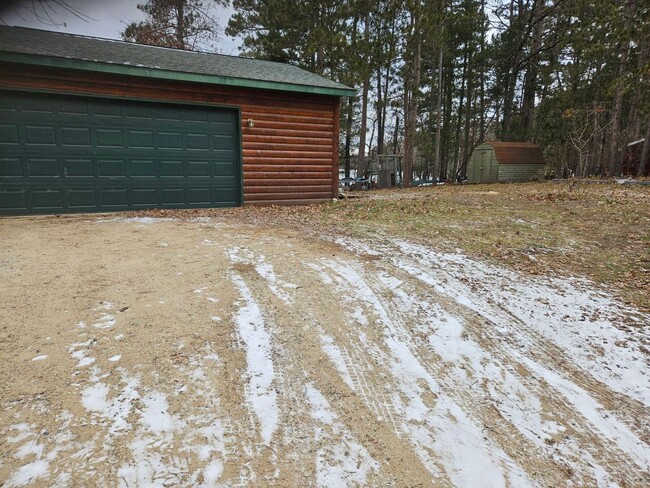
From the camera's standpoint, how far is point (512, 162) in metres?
19.5

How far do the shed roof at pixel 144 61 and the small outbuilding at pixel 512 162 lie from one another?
13.3 meters

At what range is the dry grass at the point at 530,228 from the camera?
12.9ft

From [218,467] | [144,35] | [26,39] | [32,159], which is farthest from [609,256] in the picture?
[144,35]

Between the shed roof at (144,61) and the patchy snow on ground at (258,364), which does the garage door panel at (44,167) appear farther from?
the patchy snow on ground at (258,364)

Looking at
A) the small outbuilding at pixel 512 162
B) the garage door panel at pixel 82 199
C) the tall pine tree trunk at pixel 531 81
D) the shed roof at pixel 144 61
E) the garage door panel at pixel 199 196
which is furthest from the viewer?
the tall pine tree trunk at pixel 531 81

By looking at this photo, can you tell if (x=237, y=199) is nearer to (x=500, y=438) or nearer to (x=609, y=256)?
(x=609, y=256)

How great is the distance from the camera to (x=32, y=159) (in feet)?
22.5

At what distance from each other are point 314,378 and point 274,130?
7.69 metres

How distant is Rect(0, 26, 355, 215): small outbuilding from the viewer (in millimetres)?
6785

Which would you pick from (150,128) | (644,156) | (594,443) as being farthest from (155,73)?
(644,156)

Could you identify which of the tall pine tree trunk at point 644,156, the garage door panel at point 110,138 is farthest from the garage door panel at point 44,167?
the tall pine tree trunk at point 644,156

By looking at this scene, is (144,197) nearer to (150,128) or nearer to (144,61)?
(150,128)

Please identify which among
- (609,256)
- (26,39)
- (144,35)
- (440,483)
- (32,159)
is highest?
(144,35)

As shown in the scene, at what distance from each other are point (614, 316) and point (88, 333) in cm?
384
